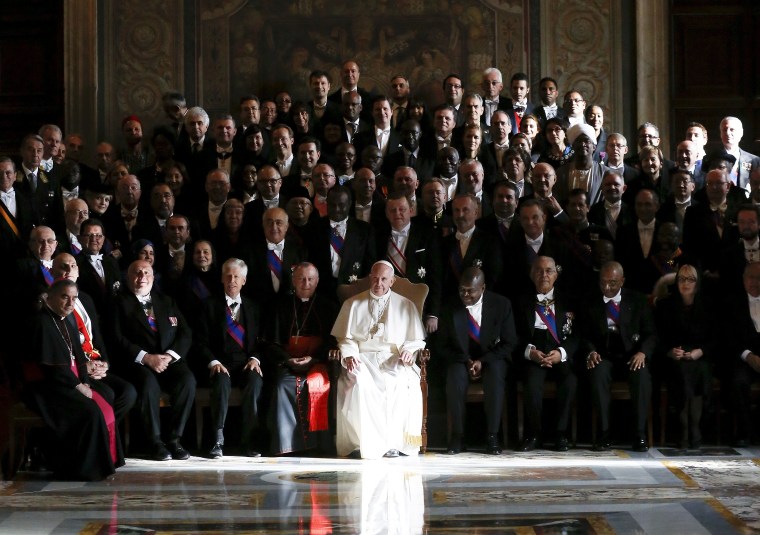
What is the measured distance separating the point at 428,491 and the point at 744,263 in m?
3.54

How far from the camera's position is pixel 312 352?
30.2ft

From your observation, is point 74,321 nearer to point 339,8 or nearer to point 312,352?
point 312,352

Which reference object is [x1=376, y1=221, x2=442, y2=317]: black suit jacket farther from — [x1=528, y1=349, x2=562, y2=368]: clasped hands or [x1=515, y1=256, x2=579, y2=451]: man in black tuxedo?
[x1=528, y1=349, x2=562, y2=368]: clasped hands

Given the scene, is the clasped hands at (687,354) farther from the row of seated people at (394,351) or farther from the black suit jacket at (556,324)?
the black suit jacket at (556,324)

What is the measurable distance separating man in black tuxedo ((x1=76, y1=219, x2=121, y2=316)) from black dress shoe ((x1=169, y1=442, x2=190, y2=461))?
1.20m

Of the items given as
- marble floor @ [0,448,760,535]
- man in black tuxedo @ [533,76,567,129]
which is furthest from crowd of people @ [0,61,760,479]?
man in black tuxedo @ [533,76,567,129]

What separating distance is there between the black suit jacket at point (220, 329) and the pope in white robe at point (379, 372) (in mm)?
614

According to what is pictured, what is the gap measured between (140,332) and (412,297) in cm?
189

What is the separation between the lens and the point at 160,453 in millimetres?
8477

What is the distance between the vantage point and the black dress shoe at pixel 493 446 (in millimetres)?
8680

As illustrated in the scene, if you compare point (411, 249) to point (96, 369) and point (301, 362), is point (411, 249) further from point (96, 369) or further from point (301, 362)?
point (96, 369)

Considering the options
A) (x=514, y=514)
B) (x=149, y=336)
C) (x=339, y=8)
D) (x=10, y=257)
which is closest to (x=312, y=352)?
(x=149, y=336)

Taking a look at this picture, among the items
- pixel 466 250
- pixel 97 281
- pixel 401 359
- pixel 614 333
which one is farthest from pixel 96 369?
pixel 614 333

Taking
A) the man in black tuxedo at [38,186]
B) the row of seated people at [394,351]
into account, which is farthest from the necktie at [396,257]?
the man in black tuxedo at [38,186]
